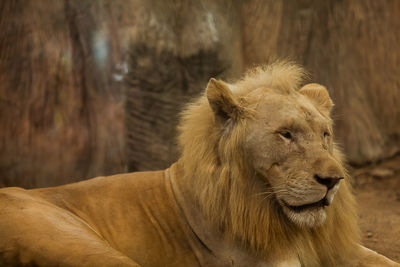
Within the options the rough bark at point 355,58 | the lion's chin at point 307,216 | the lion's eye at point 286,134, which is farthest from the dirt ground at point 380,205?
the lion's eye at point 286,134

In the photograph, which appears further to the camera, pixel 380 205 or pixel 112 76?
pixel 380 205

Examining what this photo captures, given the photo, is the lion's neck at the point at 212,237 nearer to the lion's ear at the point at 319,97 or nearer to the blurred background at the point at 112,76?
the lion's ear at the point at 319,97

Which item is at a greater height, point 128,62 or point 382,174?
point 128,62

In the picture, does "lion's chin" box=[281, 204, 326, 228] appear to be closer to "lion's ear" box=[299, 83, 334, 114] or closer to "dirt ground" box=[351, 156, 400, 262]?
"lion's ear" box=[299, 83, 334, 114]

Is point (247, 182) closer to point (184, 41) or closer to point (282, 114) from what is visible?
point (282, 114)

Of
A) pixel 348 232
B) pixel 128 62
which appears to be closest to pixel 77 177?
pixel 128 62

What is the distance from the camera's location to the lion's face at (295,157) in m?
2.47

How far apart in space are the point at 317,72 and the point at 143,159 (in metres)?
2.21

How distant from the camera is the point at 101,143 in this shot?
434 cm

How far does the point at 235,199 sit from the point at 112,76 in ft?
6.81

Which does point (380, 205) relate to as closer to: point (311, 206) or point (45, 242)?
point (311, 206)

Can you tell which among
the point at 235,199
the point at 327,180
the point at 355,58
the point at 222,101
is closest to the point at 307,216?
the point at 327,180

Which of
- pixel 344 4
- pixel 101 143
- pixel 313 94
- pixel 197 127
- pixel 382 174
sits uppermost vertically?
pixel 344 4

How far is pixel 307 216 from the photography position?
8.36 ft
